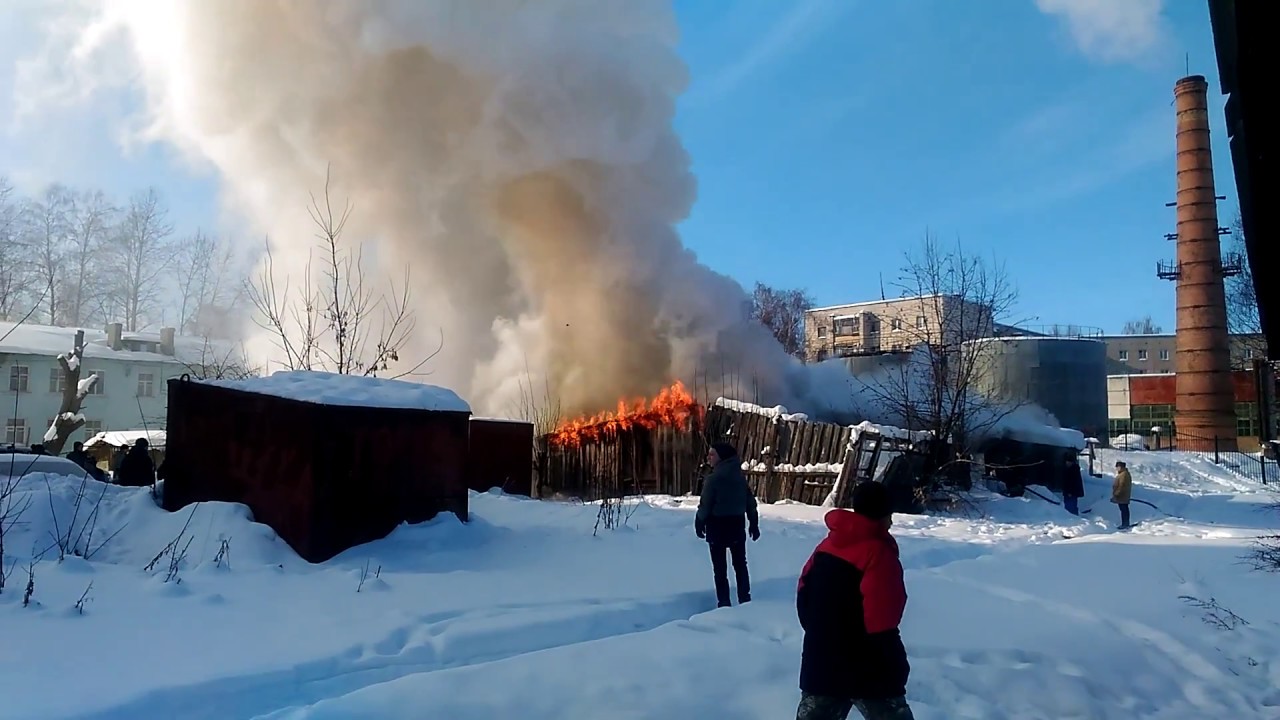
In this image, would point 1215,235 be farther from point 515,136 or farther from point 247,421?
point 247,421

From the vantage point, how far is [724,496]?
7.02m

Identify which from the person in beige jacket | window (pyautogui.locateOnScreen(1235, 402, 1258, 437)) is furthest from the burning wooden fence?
window (pyautogui.locateOnScreen(1235, 402, 1258, 437))

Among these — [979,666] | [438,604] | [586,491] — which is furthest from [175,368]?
[979,666]

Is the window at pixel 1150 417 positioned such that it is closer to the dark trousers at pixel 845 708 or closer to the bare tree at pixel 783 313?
the bare tree at pixel 783 313

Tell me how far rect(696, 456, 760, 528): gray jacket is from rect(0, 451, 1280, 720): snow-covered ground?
29.8 inches

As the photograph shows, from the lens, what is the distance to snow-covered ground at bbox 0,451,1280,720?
442cm

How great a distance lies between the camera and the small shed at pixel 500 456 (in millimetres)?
17344

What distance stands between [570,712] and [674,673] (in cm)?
81

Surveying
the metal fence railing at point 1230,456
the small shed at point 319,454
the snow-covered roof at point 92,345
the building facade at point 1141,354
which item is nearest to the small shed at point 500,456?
the small shed at point 319,454

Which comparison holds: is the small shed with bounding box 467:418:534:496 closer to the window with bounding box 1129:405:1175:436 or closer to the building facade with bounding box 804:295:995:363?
the building facade with bounding box 804:295:995:363

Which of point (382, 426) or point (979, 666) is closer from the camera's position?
point (979, 666)

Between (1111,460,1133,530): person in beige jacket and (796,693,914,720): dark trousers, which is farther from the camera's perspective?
(1111,460,1133,530): person in beige jacket

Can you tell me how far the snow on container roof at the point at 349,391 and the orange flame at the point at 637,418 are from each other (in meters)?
10.2

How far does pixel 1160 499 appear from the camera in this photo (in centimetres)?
2134
